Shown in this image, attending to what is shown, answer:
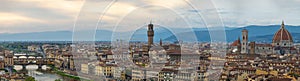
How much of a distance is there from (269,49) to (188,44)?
1059 cm

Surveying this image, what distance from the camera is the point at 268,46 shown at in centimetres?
1222

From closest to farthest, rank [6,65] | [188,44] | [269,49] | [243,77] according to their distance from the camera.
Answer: [188,44] < [243,77] < [6,65] < [269,49]

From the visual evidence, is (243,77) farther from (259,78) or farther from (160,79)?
(160,79)

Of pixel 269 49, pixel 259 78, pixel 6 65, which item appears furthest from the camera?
pixel 269 49

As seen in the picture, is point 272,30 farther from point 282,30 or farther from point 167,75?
point 167,75

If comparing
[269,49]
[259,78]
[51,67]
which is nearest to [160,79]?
[259,78]

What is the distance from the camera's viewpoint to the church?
37.8ft

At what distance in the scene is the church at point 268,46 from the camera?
11531 mm

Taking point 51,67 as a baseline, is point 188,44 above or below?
above

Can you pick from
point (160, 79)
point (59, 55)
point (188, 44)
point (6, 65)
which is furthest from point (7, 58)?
point (188, 44)

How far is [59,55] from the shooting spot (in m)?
10.2

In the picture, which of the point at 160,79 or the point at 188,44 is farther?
the point at 160,79

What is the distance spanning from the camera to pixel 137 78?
4.09 meters

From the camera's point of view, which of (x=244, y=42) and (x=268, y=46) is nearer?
(x=244, y=42)
